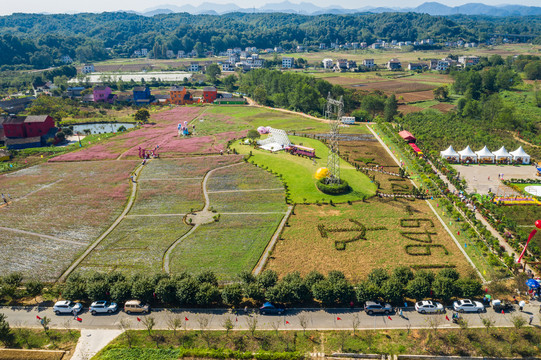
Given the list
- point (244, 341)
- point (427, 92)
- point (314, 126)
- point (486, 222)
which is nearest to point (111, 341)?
point (244, 341)

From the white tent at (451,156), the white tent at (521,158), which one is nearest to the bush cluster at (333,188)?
the white tent at (451,156)

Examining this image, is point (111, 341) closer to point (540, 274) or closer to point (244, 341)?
A: point (244, 341)

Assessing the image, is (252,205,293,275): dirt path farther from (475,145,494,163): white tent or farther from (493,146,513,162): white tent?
(493,146,513,162): white tent

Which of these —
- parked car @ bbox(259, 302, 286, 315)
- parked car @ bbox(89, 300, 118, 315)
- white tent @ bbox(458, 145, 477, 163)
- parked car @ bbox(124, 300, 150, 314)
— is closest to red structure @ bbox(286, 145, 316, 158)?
white tent @ bbox(458, 145, 477, 163)

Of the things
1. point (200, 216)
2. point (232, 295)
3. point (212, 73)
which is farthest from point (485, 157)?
point (212, 73)

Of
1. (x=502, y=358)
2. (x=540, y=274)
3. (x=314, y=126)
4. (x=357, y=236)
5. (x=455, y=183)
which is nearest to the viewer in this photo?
(x=502, y=358)

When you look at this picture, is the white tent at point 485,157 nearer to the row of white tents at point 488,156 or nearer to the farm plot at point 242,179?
the row of white tents at point 488,156
